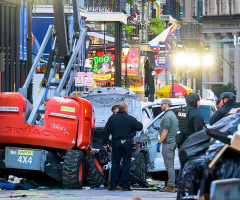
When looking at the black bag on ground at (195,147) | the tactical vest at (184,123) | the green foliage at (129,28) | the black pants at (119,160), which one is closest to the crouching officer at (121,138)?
the black pants at (119,160)

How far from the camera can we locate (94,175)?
1606cm

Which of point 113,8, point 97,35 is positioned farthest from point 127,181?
point 97,35

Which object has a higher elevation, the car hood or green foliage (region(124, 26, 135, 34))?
green foliage (region(124, 26, 135, 34))

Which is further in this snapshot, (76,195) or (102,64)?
(102,64)

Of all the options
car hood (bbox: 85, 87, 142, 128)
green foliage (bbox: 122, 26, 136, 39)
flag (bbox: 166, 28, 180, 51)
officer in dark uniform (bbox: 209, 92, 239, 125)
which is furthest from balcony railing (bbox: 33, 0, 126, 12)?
officer in dark uniform (bbox: 209, 92, 239, 125)

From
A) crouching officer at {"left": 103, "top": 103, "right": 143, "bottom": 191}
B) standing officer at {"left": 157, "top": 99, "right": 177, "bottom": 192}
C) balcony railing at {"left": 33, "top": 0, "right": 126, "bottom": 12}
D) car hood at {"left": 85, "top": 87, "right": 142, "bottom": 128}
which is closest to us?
crouching officer at {"left": 103, "top": 103, "right": 143, "bottom": 191}

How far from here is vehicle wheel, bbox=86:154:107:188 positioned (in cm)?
1599

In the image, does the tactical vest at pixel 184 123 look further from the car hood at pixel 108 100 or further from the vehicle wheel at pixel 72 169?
the car hood at pixel 108 100

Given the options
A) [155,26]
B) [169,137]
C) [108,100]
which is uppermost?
[155,26]

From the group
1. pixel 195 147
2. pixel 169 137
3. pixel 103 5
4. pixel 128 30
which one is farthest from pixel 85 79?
pixel 128 30

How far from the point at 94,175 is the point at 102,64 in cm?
2704

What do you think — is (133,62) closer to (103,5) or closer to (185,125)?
(103,5)

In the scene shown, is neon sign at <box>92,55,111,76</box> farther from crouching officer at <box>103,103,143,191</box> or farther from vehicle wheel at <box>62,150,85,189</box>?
vehicle wheel at <box>62,150,85,189</box>

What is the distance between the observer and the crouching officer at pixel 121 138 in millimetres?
15062
